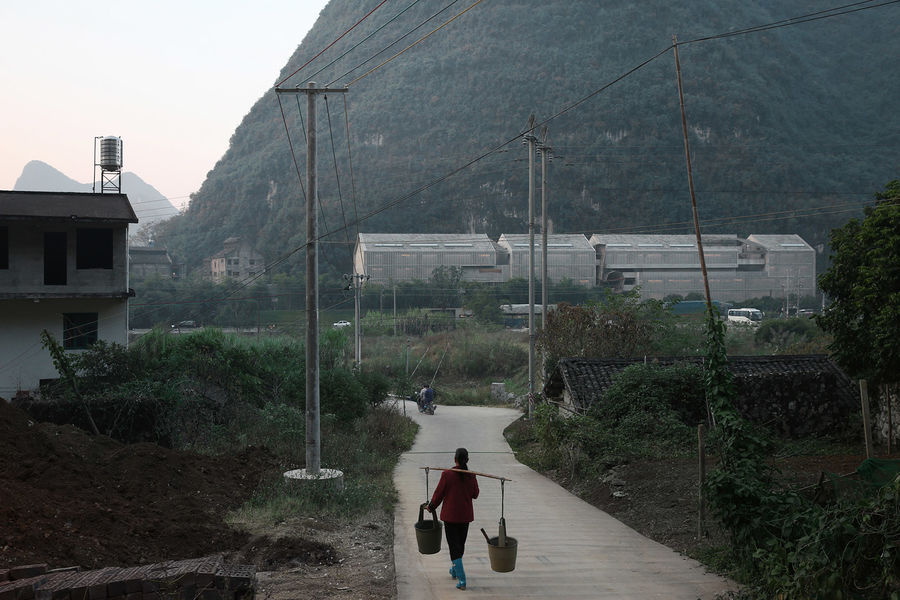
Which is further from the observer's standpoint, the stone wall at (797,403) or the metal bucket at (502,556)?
the stone wall at (797,403)

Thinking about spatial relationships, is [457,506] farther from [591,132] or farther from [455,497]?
[591,132]

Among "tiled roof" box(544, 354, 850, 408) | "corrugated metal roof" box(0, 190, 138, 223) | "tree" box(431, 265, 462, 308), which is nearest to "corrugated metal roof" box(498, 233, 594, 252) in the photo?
"tree" box(431, 265, 462, 308)

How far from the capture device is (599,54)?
16112 cm

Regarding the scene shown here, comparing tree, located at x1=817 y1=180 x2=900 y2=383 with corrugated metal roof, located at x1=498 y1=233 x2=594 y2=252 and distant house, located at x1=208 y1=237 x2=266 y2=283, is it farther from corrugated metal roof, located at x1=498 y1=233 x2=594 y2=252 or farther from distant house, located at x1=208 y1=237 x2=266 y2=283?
distant house, located at x1=208 y1=237 x2=266 y2=283

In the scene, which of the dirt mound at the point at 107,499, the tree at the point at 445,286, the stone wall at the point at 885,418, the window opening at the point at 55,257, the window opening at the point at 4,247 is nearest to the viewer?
the dirt mound at the point at 107,499

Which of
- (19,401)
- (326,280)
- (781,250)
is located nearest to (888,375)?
(19,401)

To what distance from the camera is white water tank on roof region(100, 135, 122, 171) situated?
109ft

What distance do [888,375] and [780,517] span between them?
11.3 meters

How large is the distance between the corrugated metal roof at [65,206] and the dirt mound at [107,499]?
11.3m

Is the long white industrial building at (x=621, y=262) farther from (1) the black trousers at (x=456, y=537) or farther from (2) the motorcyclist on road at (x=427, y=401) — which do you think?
(1) the black trousers at (x=456, y=537)

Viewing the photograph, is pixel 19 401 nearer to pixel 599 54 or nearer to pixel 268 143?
pixel 268 143

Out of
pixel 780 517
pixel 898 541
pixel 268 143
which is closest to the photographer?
pixel 898 541

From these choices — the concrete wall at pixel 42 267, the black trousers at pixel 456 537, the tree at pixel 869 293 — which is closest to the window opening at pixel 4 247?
the concrete wall at pixel 42 267

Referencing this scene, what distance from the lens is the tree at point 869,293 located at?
55.4ft
